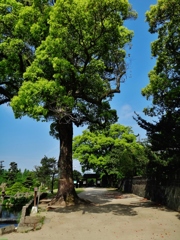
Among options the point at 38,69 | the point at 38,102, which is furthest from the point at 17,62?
the point at 38,102

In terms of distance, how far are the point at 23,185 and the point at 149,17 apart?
661 inches

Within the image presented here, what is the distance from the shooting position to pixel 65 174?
1170 centimetres

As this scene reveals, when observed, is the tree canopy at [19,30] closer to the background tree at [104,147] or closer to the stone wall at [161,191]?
the stone wall at [161,191]

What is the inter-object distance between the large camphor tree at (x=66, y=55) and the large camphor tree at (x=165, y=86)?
1.55 m

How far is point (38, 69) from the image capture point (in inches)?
372

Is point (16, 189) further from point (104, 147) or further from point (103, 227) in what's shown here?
point (104, 147)

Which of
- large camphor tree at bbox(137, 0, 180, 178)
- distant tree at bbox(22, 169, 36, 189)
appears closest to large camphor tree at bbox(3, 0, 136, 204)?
large camphor tree at bbox(137, 0, 180, 178)

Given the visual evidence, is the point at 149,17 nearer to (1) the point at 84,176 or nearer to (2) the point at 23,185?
(2) the point at 23,185

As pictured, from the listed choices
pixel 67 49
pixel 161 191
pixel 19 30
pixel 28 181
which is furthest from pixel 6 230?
pixel 28 181

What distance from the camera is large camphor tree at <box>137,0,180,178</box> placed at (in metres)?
10.0

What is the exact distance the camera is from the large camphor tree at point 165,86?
10.0m

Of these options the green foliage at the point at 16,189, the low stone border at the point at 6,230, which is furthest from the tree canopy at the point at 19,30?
the green foliage at the point at 16,189

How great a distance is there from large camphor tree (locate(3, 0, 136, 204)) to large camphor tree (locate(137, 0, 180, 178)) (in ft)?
5.10

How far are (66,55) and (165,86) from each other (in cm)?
503
